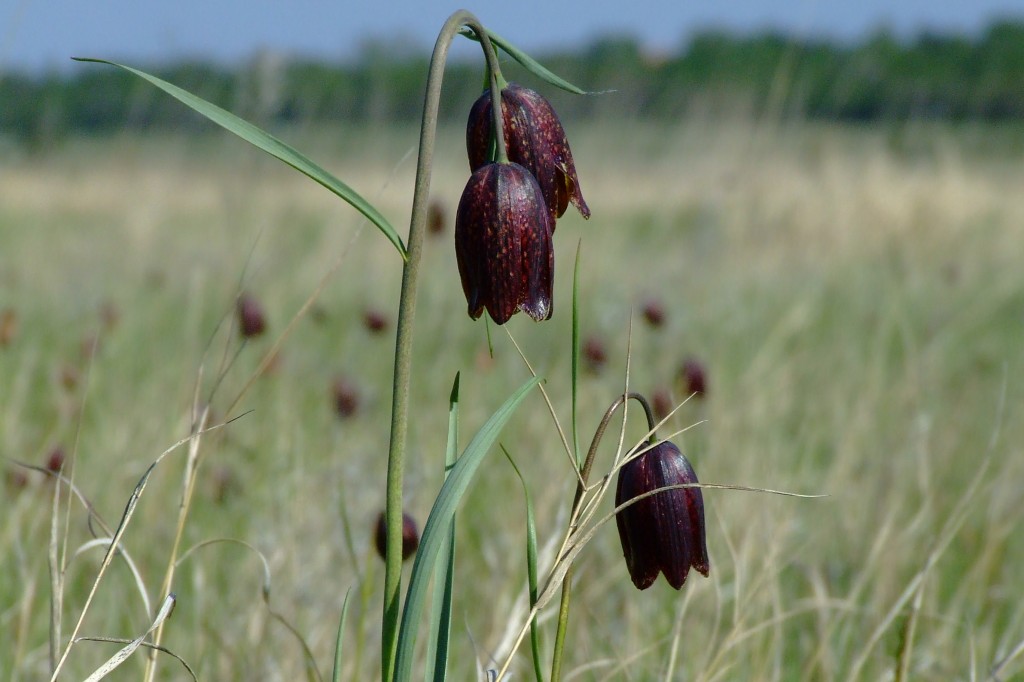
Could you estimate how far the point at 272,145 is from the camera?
0.60 meters

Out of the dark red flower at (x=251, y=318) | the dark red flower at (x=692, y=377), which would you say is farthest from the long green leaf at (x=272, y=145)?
the dark red flower at (x=692, y=377)

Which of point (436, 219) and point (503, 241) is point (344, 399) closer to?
point (436, 219)

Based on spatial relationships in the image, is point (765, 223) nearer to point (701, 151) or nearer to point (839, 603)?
point (701, 151)

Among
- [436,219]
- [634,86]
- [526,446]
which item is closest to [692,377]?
[526,446]

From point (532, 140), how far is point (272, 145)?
0.16 meters

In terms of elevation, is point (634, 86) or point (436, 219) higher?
point (634, 86)

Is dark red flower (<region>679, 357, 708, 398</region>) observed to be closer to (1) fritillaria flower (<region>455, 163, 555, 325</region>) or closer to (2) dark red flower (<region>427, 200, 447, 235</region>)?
(2) dark red flower (<region>427, 200, 447, 235</region>)

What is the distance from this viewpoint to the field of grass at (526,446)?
113cm

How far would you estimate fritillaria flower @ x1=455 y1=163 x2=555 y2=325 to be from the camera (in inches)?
23.9

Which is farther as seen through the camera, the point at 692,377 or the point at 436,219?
the point at 436,219

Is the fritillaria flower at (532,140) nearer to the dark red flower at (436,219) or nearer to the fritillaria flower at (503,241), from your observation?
the fritillaria flower at (503,241)

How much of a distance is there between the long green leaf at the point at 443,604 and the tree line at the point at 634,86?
Result: 27 cm

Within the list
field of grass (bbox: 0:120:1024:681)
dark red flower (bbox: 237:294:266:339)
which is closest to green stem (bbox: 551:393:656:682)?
field of grass (bbox: 0:120:1024:681)

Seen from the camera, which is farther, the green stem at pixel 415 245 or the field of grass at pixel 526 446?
the field of grass at pixel 526 446
